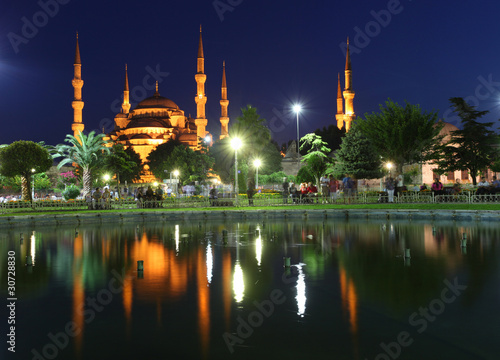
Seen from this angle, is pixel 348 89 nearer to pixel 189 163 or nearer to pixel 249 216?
pixel 189 163

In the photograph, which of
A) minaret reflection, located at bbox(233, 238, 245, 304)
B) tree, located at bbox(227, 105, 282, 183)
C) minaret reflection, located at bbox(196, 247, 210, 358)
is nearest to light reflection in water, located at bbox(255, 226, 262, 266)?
minaret reflection, located at bbox(233, 238, 245, 304)

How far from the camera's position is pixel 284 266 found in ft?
34.0

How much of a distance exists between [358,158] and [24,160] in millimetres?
23288

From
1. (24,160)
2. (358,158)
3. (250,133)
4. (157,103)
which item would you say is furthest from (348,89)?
(24,160)

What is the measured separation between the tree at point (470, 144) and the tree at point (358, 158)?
496 centimetres

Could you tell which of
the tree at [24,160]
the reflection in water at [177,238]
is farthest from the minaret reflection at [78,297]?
the tree at [24,160]

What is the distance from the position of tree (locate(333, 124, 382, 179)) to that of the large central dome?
189ft

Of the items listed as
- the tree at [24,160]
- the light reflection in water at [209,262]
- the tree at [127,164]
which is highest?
the tree at [127,164]

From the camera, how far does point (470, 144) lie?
36.2 meters

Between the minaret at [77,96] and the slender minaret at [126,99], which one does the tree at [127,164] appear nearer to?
the minaret at [77,96]

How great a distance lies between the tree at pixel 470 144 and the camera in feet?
118

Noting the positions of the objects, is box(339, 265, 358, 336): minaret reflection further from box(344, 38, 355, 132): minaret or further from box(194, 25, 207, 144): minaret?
box(194, 25, 207, 144): minaret

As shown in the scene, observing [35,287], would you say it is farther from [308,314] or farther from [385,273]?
[385,273]

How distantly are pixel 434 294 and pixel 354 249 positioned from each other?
200 inches
